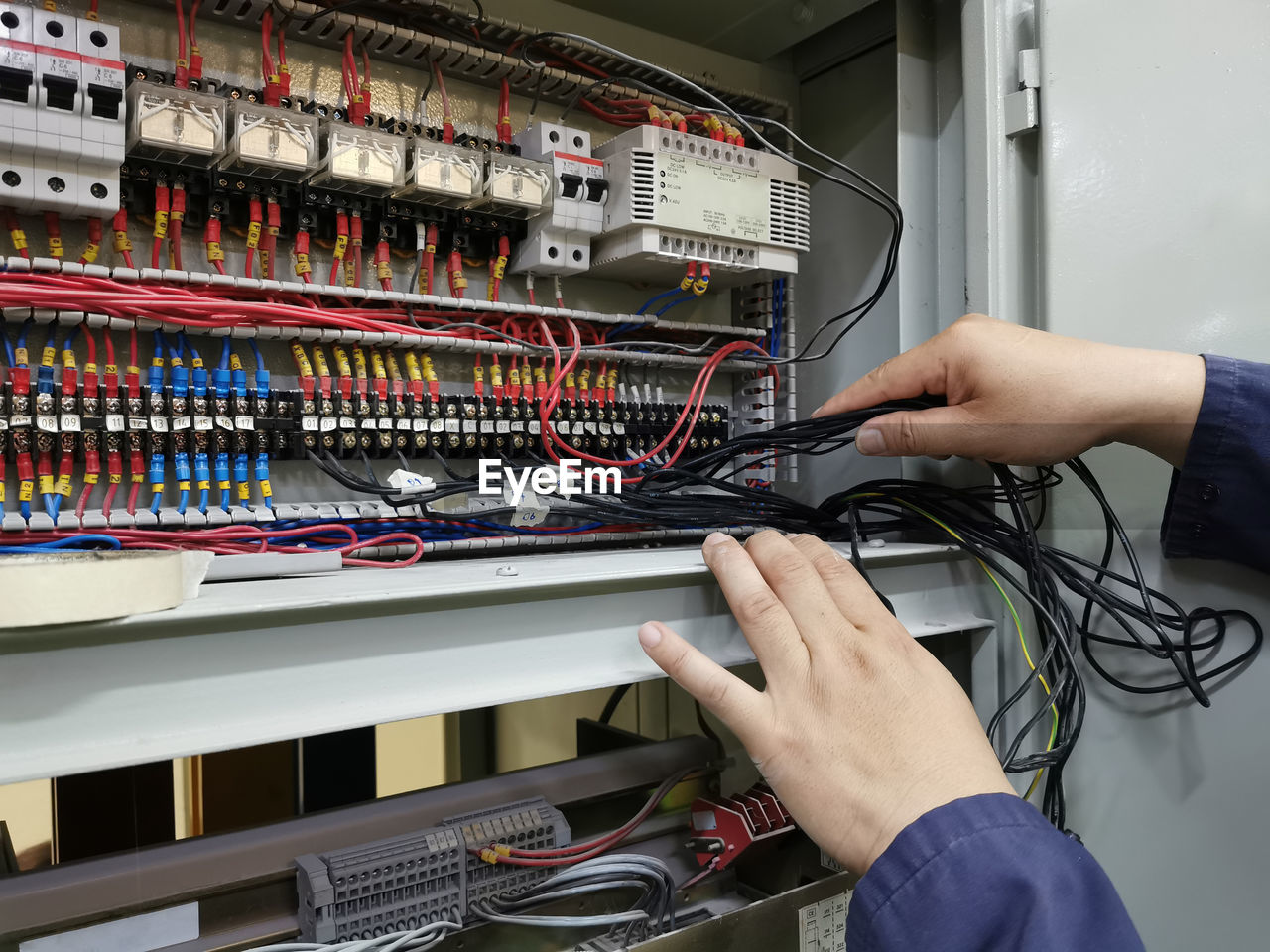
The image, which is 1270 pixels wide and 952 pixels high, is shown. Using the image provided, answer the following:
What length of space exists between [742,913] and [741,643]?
1.21 feet

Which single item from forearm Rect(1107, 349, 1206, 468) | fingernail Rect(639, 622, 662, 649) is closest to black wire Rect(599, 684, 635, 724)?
Answer: fingernail Rect(639, 622, 662, 649)

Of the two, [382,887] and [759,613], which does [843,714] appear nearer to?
[759,613]

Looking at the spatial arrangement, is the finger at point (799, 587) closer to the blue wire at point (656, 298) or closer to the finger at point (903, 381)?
the finger at point (903, 381)

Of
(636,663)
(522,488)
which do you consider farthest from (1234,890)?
(522,488)

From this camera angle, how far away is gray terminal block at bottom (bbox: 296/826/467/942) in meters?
0.92

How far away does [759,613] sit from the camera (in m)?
0.77

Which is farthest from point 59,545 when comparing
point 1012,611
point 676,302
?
point 1012,611

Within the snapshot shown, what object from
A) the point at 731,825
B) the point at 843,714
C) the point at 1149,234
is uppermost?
the point at 1149,234

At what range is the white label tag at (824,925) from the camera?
3.57 ft

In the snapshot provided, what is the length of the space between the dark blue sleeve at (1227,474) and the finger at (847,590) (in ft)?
1.45

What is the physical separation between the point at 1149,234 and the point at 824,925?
1.02m

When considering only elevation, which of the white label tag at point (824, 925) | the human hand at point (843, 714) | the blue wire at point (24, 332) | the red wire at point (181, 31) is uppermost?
the red wire at point (181, 31)

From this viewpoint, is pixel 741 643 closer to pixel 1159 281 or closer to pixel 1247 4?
pixel 1159 281

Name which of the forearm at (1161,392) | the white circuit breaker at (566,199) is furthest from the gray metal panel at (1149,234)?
the white circuit breaker at (566,199)
